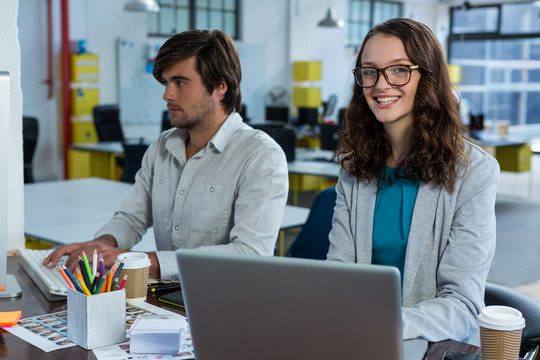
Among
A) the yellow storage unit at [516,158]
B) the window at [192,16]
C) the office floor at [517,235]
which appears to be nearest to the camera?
the office floor at [517,235]

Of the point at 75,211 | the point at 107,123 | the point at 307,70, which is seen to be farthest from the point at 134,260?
the point at 307,70

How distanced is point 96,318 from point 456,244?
0.83 m

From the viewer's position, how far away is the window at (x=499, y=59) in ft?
42.0

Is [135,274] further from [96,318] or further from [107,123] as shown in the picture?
[107,123]

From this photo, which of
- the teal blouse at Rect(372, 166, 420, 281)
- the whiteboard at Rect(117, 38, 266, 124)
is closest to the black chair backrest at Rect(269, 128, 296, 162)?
the teal blouse at Rect(372, 166, 420, 281)

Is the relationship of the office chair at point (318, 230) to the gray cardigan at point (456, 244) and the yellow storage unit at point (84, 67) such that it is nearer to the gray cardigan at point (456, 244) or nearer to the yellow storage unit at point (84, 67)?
the gray cardigan at point (456, 244)

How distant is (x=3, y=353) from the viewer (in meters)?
1.37

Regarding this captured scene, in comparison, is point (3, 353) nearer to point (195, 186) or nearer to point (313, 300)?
point (313, 300)

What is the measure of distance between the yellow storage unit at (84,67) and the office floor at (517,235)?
3.77 meters

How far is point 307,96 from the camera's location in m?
11.1

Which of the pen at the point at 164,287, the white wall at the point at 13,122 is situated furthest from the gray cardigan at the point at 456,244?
the white wall at the point at 13,122

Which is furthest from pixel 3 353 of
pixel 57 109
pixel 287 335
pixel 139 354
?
pixel 57 109

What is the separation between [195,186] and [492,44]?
12562 millimetres

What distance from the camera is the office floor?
15.9 feet
